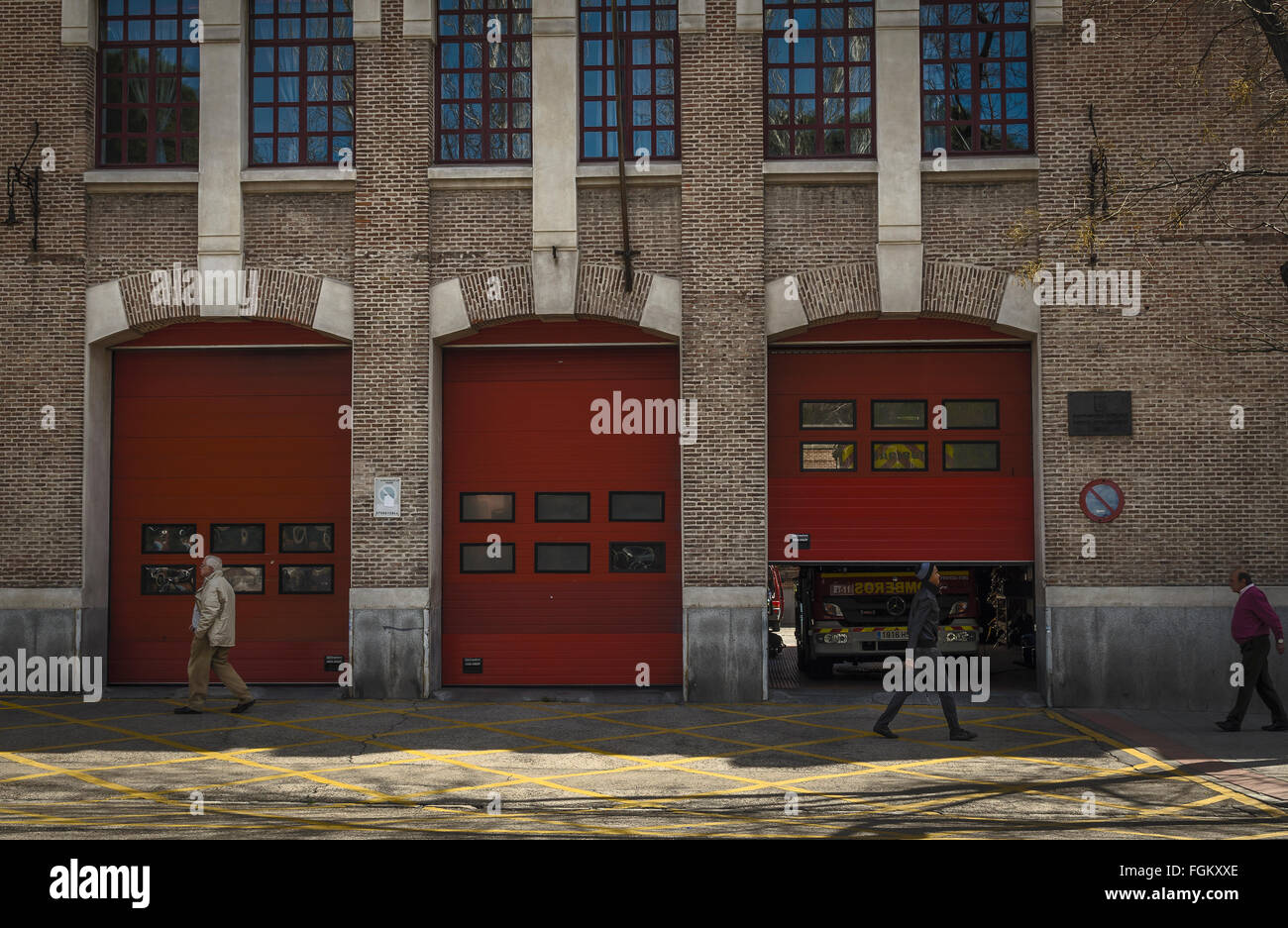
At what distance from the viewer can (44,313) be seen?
1669 cm

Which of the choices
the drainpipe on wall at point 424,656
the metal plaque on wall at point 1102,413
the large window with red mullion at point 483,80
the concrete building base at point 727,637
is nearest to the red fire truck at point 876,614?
the concrete building base at point 727,637

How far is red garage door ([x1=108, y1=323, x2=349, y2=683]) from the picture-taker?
56.0 ft

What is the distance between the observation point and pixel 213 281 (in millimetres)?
16516

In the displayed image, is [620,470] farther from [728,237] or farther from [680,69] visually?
[680,69]

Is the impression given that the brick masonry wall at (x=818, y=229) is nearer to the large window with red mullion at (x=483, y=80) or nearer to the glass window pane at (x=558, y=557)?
the large window with red mullion at (x=483, y=80)

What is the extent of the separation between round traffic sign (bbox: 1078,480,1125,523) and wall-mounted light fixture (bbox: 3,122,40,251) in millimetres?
14467

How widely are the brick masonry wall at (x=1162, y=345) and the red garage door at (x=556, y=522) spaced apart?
207 inches

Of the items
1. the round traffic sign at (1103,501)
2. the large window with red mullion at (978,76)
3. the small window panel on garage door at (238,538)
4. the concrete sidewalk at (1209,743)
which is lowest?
the concrete sidewalk at (1209,743)

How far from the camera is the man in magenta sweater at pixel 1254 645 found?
45.9 feet

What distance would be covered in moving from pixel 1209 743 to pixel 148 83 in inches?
632

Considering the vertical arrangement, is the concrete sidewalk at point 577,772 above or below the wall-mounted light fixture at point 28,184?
below

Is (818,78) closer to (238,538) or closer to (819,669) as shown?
(819,669)

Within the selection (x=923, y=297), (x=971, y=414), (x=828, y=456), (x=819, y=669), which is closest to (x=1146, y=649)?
(x=971, y=414)

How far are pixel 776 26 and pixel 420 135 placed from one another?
5100 mm
